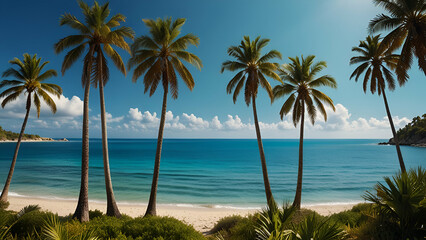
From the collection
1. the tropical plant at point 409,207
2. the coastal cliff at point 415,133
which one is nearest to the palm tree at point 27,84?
the tropical plant at point 409,207

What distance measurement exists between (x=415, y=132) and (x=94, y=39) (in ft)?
524

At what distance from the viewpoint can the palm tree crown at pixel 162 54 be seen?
14305mm

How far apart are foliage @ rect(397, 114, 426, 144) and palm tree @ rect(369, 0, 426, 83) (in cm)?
13522

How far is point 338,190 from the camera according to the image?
2903 cm

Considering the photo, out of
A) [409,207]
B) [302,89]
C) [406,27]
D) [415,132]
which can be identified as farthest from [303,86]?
[415,132]

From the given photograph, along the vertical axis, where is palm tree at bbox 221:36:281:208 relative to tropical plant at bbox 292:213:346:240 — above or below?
above

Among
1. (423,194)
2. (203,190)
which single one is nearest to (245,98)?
(423,194)

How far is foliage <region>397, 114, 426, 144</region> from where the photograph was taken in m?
109

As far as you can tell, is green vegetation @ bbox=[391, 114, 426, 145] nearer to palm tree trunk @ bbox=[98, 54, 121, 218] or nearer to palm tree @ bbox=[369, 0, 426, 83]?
palm tree @ bbox=[369, 0, 426, 83]

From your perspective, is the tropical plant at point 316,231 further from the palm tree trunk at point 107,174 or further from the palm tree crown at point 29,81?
the palm tree crown at point 29,81

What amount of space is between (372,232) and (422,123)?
5965 inches

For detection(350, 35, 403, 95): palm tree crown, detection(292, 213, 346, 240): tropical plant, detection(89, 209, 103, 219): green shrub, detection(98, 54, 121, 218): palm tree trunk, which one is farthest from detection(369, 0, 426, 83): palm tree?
detection(89, 209, 103, 219): green shrub

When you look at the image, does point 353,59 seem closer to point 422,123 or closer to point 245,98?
point 245,98

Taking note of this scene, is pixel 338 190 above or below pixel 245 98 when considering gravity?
below
